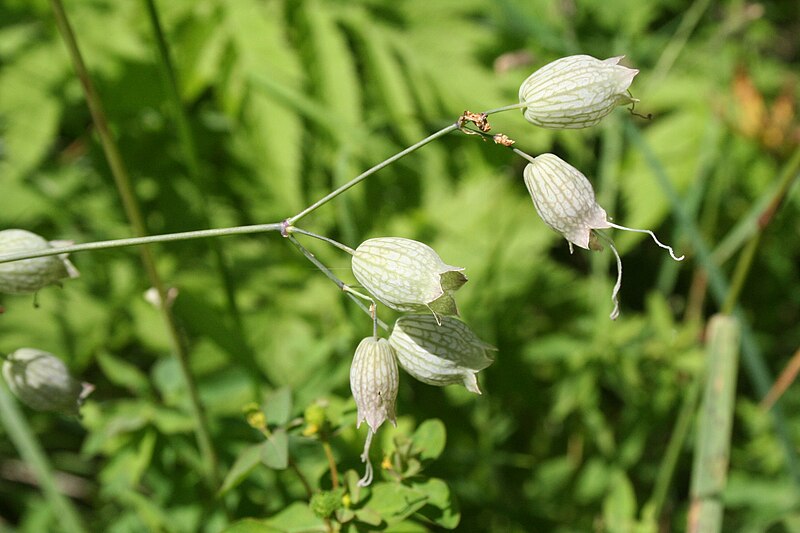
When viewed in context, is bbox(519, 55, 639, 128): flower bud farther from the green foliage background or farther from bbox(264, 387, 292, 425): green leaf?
the green foliage background

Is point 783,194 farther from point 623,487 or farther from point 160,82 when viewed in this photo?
point 160,82

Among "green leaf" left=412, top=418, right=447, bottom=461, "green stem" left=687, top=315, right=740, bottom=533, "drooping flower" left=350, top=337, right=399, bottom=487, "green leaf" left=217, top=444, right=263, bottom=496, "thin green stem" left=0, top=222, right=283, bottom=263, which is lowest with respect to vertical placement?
"green stem" left=687, top=315, right=740, bottom=533

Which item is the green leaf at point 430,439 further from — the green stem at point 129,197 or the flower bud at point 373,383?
the green stem at point 129,197

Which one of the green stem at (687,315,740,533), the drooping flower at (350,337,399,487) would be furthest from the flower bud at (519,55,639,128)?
the green stem at (687,315,740,533)

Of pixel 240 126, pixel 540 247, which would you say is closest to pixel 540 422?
pixel 540 247

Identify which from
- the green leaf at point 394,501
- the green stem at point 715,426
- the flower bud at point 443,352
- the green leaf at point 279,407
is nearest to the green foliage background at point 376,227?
the green stem at point 715,426

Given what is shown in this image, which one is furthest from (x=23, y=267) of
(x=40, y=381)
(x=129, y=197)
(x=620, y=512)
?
(x=620, y=512)
